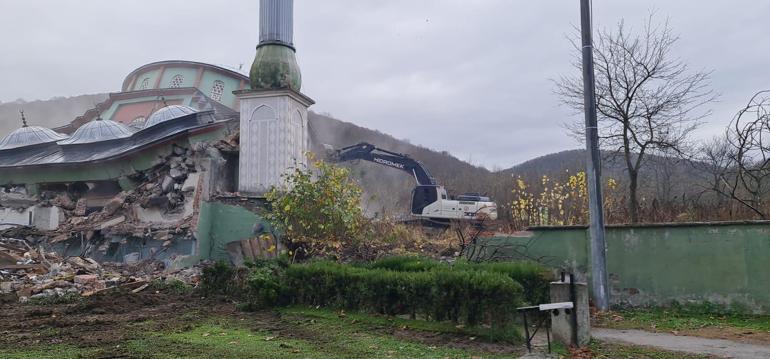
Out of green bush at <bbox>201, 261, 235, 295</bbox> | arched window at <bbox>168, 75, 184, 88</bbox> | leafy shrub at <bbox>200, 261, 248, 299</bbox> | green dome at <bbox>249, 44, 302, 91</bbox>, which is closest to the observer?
leafy shrub at <bbox>200, 261, 248, 299</bbox>

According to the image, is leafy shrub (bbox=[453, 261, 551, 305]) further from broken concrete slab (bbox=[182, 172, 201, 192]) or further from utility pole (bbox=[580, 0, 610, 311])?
broken concrete slab (bbox=[182, 172, 201, 192])

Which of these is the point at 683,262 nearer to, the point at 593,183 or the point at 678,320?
the point at 678,320

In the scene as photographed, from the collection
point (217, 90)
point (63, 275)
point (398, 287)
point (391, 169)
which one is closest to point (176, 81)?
point (217, 90)

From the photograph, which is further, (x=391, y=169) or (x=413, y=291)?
(x=391, y=169)

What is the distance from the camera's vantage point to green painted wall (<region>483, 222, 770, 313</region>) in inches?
389

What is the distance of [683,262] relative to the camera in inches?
416

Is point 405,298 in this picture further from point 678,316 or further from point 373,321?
point 678,316

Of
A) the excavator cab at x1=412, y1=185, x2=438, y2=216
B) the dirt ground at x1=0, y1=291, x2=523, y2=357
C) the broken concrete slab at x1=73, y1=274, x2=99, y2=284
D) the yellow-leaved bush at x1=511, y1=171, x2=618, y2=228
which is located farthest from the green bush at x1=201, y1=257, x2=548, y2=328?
the excavator cab at x1=412, y1=185, x2=438, y2=216

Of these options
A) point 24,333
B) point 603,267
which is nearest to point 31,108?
point 24,333

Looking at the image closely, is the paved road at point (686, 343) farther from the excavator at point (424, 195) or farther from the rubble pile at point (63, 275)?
the excavator at point (424, 195)

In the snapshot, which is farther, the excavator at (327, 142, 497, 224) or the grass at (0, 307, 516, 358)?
the excavator at (327, 142, 497, 224)

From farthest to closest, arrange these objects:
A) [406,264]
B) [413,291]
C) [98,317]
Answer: [406,264] < [98,317] < [413,291]

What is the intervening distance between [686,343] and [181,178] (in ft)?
50.0

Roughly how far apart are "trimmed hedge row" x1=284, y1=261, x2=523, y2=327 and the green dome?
383 inches
